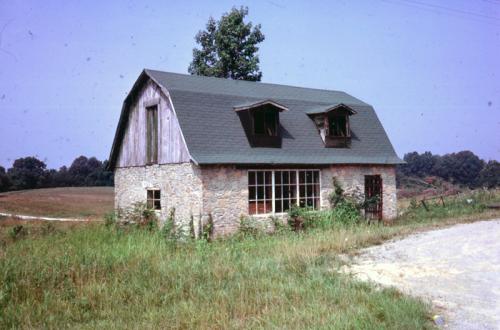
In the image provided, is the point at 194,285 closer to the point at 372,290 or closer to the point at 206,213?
the point at 372,290

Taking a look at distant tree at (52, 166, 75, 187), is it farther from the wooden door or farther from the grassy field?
the wooden door

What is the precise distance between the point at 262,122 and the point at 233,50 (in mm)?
14596

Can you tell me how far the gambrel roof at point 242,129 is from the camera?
16062mm

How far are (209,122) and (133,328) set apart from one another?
35.9ft

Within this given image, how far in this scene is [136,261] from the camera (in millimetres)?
9836

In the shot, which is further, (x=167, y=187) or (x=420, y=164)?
(x=420, y=164)

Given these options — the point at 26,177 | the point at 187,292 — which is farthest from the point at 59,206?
the point at 26,177

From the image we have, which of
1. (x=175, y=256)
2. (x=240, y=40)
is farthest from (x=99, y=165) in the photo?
(x=175, y=256)

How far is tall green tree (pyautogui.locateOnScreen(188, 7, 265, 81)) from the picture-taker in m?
30.8

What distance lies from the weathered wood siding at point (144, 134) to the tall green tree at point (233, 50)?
1262 cm

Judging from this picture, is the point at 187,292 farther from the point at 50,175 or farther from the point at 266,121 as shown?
the point at 50,175

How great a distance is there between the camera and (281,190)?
17375 millimetres

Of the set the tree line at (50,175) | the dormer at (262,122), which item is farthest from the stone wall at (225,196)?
the tree line at (50,175)

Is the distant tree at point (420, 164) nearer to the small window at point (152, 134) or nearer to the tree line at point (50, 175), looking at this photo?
the tree line at point (50, 175)
